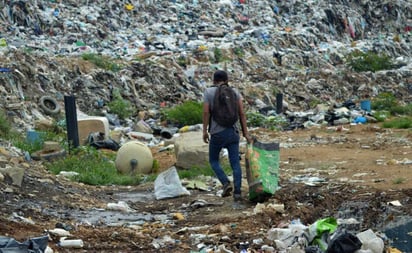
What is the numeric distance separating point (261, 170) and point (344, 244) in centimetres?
208

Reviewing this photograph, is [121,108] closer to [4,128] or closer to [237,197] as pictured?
[4,128]

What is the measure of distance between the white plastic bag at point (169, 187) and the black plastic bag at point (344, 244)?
2886 mm

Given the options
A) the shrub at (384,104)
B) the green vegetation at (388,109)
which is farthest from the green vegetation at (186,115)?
the shrub at (384,104)

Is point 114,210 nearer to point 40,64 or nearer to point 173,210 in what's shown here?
point 173,210

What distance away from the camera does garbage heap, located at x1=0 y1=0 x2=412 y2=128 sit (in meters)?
14.3

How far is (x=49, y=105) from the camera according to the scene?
13.2 metres

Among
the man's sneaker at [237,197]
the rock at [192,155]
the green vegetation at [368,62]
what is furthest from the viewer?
the green vegetation at [368,62]

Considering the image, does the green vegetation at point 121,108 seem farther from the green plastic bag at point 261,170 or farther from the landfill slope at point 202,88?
the green plastic bag at point 261,170

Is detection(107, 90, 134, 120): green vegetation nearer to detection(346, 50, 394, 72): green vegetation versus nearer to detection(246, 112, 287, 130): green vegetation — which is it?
detection(246, 112, 287, 130): green vegetation

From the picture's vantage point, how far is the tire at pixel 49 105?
12911 mm

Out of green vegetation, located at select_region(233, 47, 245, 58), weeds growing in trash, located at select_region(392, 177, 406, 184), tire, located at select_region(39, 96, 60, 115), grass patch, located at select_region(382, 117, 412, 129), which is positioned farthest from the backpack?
green vegetation, located at select_region(233, 47, 245, 58)

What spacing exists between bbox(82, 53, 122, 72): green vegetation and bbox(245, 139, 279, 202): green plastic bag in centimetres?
924

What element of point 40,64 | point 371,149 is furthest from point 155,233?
point 40,64

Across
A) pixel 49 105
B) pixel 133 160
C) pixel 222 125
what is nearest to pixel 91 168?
pixel 133 160
